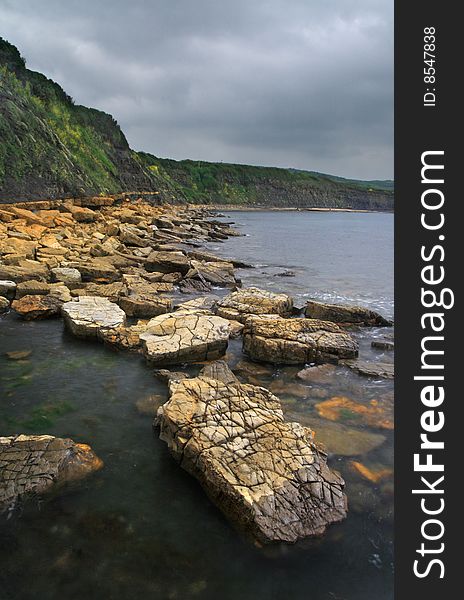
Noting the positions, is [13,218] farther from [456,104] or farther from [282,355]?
[456,104]

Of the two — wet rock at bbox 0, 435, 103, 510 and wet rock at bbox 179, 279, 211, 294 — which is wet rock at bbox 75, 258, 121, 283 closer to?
wet rock at bbox 179, 279, 211, 294

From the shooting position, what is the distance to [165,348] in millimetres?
7031

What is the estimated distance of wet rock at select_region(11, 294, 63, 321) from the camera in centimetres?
902

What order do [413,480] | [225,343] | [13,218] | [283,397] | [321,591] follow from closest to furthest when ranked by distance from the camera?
[413,480] → [321,591] → [283,397] → [225,343] → [13,218]

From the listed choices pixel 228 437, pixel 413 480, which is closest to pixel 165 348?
pixel 228 437

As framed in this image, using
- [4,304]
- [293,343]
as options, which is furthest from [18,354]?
[293,343]

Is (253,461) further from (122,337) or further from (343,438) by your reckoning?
(122,337)

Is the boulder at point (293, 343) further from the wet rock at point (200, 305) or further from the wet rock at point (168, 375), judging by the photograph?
the wet rock at point (200, 305)

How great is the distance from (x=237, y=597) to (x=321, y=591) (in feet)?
2.18

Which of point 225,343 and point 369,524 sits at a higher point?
point 225,343

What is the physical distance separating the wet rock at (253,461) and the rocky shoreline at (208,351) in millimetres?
11

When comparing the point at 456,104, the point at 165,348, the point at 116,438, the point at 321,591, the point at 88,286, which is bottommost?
the point at 321,591

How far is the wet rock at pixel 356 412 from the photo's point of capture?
18.4 feet

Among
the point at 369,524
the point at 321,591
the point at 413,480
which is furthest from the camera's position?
the point at 369,524
